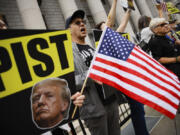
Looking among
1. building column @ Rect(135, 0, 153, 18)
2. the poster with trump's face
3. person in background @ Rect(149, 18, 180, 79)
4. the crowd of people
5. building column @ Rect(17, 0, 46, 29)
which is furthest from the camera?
building column @ Rect(135, 0, 153, 18)

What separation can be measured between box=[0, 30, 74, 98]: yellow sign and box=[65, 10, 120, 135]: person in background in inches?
15.1

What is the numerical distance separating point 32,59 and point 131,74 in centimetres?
110

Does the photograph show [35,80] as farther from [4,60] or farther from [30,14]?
[30,14]

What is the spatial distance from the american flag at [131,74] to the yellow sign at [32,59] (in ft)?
1.36

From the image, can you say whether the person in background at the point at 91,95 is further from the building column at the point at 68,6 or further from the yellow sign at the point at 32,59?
the building column at the point at 68,6

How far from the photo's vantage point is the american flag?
1693 millimetres

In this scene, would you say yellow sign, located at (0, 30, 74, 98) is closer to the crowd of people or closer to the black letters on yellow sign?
the black letters on yellow sign

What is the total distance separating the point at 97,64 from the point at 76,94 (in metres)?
0.47

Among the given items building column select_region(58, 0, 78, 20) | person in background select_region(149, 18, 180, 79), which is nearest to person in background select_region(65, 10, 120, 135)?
person in background select_region(149, 18, 180, 79)

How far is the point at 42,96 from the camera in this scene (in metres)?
1.22

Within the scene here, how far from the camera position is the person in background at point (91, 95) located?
1.67m

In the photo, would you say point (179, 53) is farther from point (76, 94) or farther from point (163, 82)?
point (76, 94)

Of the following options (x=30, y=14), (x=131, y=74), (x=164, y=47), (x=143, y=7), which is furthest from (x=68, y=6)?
(x=143, y=7)

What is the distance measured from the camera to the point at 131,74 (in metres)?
1.73
